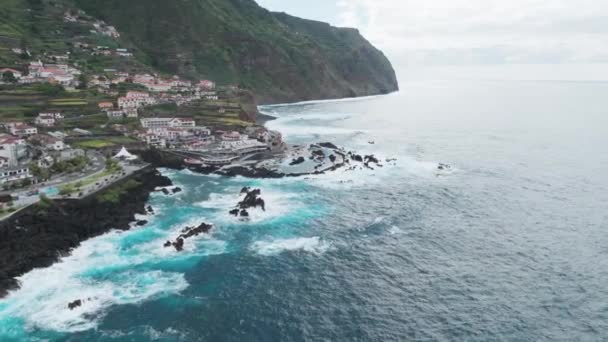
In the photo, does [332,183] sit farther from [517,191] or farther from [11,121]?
[11,121]

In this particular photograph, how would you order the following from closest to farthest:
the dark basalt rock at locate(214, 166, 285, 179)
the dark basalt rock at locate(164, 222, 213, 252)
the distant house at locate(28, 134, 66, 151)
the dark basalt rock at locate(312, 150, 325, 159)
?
1. the dark basalt rock at locate(164, 222, 213, 252)
2. the distant house at locate(28, 134, 66, 151)
3. the dark basalt rock at locate(214, 166, 285, 179)
4. the dark basalt rock at locate(312, 150, 325, 159)

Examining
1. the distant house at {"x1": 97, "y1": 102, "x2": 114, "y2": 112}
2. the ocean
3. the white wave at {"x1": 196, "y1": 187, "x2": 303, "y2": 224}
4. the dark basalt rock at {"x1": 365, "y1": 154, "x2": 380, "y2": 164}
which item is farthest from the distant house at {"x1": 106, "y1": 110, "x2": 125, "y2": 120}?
the dark basalt rock at {"x1": 365, "y1": 154, "x2": 380, "y2": 164}

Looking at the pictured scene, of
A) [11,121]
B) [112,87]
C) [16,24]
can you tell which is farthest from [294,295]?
[16,24]

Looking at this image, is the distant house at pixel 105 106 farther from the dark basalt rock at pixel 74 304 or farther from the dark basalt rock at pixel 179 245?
the dark basalt rock at pixel 74 304

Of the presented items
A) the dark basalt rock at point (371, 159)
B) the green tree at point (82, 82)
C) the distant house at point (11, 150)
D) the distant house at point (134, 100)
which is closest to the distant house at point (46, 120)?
the distant house at point (134, 100)

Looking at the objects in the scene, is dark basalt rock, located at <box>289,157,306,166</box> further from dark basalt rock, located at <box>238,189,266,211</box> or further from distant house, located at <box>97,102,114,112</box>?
distant house, located at <box>97,102,114,112</box>

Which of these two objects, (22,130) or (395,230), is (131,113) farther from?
(395,230)
